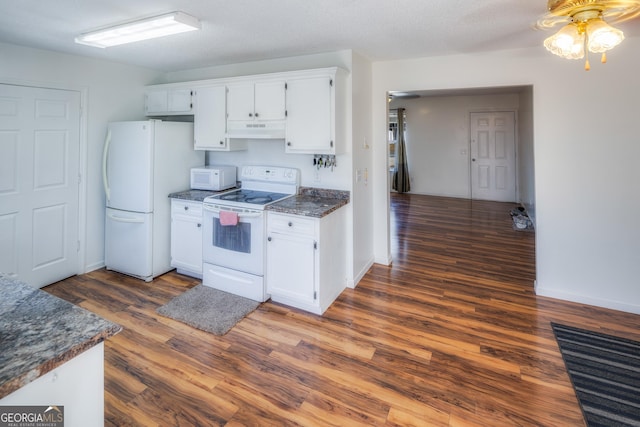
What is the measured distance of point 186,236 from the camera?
3.64m

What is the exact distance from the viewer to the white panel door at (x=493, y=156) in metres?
7.65

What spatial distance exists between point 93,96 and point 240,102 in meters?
1.68

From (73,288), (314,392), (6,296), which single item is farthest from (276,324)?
(73,288)

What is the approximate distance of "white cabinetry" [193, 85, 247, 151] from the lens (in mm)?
3629

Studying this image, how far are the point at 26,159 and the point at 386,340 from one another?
372 centimetres

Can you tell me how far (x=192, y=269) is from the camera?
366 centimetres

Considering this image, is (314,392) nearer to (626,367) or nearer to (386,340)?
(386,340)

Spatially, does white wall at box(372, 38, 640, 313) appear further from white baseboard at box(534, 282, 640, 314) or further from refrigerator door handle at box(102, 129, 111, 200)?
refrigerator door handle at box(102, 129, 111, 200)

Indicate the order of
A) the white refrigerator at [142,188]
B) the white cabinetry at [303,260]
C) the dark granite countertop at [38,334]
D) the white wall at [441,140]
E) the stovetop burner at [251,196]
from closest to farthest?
the dark granite countertop at [38,334] < the white cabinetry at [303,260] < the stovetop burner at [251,196] < the white refrigerator at [142,188] < the white wall at [441,140]

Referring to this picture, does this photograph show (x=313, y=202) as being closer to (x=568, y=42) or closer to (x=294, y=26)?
(x=294, y=26)

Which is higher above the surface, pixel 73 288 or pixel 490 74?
pixel 490 74

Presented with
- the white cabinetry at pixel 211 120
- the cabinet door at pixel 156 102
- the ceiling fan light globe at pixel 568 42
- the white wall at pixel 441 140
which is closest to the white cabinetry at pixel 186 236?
the white cabinetry at pixel 211 120

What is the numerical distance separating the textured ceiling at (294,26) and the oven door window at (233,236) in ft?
5.41

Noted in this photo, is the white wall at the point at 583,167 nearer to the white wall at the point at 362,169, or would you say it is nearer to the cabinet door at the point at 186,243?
the white wall at the point at 362,169
